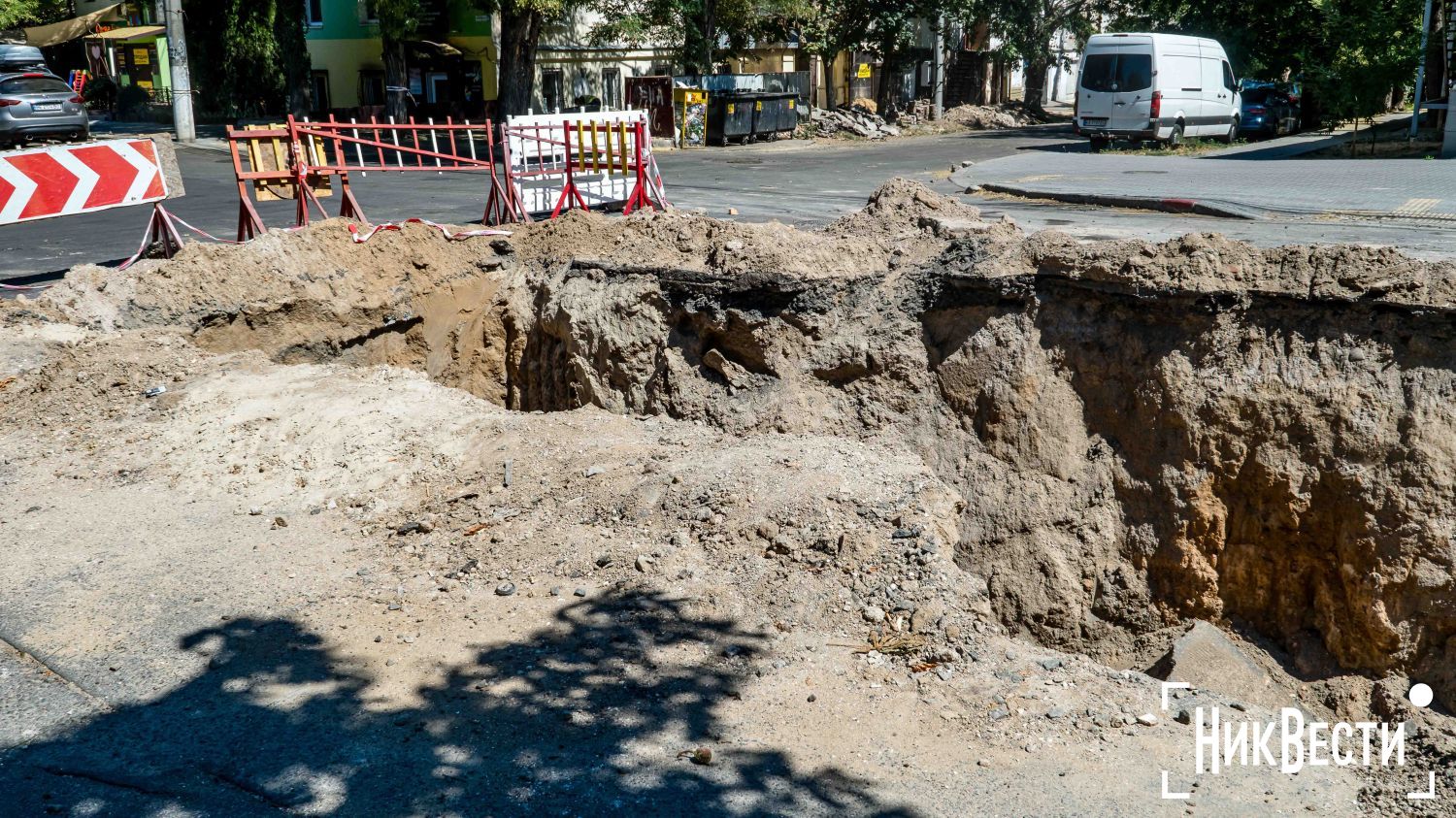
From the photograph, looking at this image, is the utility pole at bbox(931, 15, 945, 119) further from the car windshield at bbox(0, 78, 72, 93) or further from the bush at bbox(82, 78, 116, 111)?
the bush at bbox(82, 78, 116, 111)

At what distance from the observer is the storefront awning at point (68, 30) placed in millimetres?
43406

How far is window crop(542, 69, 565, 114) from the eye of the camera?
115 feet

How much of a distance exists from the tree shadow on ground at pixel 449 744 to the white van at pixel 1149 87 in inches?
891

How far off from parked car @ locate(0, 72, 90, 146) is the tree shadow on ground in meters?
23.1

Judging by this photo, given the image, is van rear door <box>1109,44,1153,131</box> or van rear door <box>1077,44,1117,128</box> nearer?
van rear door <box>1109,44,1153,131</box>

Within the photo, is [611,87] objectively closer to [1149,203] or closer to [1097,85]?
[1097,85]

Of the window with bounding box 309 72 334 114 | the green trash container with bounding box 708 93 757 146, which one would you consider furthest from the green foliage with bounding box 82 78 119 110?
the green trash container with bounding box 708 93 757 146

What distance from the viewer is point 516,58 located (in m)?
29.1

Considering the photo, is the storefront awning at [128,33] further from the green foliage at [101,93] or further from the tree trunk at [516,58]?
the tree trunk at [516,58]

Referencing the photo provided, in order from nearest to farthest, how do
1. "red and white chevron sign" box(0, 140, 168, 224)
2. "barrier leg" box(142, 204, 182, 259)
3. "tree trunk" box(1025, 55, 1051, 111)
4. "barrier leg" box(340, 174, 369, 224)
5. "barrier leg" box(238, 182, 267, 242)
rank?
"red and white chevron sign" box(0, 140, 168, 224) < "barrier leg" box(142, 204, 182, 259) < "barrier leg" box(238, 182, 267, 242) < "barrier leg" box(340, 174, 369, 224) < "tree trunk" box(1025, 55, 1051, 111)

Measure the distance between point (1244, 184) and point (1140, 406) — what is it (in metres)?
13.4

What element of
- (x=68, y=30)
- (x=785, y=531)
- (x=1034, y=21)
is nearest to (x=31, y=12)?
(x=68, y=30)

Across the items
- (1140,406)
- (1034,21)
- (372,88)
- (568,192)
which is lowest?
(1140,406)

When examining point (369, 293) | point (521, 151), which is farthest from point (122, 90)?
point (369, 293)
